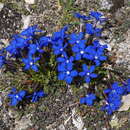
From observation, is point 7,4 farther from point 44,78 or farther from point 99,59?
point 99,59

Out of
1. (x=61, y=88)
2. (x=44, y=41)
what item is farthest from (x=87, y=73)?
(x=44, y=41)

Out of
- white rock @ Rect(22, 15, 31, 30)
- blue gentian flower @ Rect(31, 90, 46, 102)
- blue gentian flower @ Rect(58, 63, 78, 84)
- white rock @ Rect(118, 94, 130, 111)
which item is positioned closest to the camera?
blue gentian flower @ Rect(58, 63, 78, 84)

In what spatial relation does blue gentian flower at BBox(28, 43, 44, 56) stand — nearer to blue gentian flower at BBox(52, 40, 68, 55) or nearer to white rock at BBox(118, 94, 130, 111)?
blue gentian flower at BBox(52, 40, 68, 55)

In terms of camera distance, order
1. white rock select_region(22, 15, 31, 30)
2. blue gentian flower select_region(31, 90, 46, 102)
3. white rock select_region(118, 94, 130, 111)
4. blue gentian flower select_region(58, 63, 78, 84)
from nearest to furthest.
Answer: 1. blue gentian flower select_region(58, 63, 78, 84)
2. blue gentian flower select_region(31, 90, 46, 102)
3. white rock select_region(118, 94, 130, 111)
4. white rock select_region(22, 15, 31, 30)

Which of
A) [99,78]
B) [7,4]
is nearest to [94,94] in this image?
[99,78]

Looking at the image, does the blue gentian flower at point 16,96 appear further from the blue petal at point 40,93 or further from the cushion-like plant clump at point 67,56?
the blue petal at point 40,93

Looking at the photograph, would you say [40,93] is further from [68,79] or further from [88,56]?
[88,56]

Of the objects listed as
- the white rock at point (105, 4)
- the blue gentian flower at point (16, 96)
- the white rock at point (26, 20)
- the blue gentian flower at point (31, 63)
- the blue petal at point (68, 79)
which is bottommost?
the blue gentian flower at point (16, 96)

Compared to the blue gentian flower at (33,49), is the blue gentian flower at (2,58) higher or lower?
lower

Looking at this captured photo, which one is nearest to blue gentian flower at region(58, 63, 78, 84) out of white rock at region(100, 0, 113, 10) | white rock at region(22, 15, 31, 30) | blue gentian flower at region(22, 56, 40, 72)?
blue gentian flower at region(22, 56, 40, 72)

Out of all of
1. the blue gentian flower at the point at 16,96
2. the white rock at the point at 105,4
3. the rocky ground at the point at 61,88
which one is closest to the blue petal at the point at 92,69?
the rocky ground at the point at 61,88
